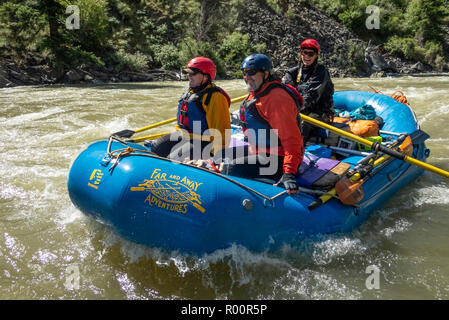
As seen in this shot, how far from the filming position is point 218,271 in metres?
2.78

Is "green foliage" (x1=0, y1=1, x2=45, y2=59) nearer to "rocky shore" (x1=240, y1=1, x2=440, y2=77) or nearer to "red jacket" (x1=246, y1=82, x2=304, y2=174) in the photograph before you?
"rocky shore" (x1=240, y1=1, x2=440, y2=77)

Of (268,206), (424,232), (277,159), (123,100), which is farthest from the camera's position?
(123,100)

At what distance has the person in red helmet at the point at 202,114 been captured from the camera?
127 inches

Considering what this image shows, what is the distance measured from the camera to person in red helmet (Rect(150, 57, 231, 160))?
3.23 m

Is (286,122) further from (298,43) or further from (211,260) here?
(298,43)

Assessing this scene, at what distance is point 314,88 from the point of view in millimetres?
4125

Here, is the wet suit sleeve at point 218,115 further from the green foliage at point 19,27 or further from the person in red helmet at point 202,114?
the green foliage at point 19,27

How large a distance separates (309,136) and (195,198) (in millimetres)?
2231

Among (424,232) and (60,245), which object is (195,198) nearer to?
(60,245)

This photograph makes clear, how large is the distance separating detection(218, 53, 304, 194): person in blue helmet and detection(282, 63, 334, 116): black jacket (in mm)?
1278

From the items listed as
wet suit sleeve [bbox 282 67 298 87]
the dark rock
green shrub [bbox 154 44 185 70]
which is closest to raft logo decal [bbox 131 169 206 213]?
wet suit sleeve [bbox 282 67 298 87]

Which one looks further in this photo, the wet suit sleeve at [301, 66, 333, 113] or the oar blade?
the wet suit sleeve at [301, 66, 333, 113]

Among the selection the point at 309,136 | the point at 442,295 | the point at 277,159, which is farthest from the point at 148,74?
the point at 442,295

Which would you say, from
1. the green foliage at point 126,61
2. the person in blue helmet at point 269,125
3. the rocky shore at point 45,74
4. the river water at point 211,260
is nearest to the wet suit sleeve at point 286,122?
the person in blue helmet at point 269,125
